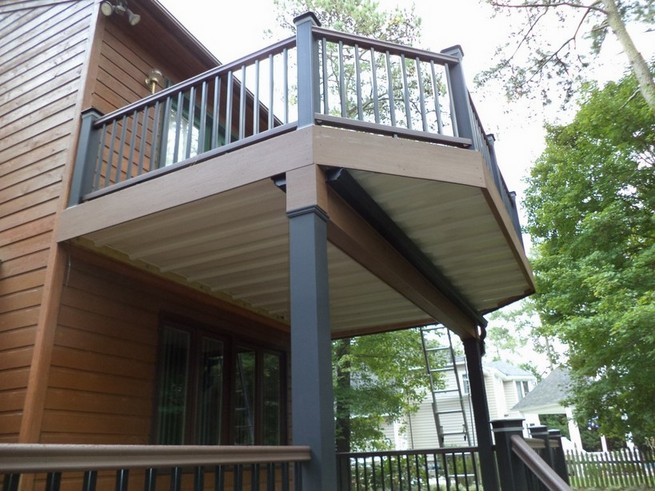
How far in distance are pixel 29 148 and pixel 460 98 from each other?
3.84 meters

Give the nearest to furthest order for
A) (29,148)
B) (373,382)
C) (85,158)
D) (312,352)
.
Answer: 1. (312,352)
2. (85,158)
3. (29,148)
4. (373,382)

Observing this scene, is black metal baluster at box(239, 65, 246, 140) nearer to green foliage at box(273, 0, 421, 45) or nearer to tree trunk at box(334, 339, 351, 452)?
tree trunk at box(334, 339, 351, 452)

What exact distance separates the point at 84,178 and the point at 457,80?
297cm

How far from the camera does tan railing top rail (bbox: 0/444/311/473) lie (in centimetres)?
128

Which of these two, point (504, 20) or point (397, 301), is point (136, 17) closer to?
point (397, 301)

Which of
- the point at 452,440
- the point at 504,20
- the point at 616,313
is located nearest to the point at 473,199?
the point at 616,313

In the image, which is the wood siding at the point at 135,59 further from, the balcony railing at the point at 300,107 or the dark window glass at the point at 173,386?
the dark window glass at the point at 173,386

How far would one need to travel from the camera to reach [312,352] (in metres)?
2.54

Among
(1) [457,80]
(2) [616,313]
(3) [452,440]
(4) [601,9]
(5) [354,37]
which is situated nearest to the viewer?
(5) [354,37]

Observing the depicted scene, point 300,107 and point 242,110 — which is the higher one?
point 242,110

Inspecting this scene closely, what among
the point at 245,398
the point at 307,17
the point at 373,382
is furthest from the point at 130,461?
the point at 373,382

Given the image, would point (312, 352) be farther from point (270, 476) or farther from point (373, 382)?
point (373, 382)

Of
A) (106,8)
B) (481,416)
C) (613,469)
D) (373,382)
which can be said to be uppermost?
(106,8)

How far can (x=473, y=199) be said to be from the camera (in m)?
3.65
